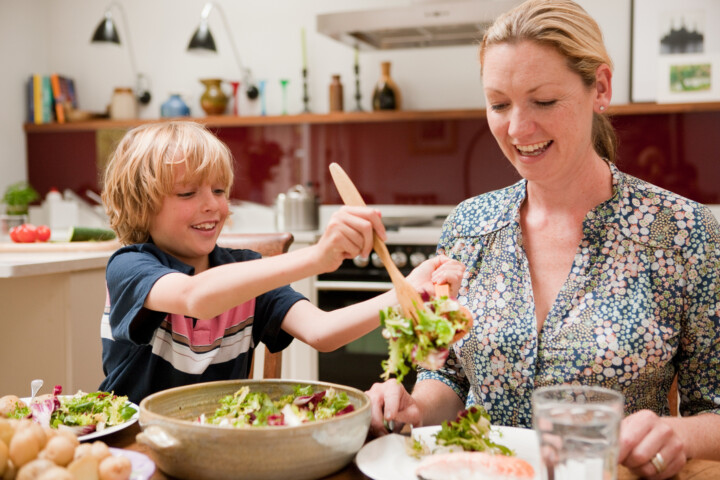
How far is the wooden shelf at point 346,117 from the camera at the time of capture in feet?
12.5

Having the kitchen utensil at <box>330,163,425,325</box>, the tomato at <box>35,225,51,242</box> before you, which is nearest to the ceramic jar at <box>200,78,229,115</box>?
the tomato at <box>35,225,51,242</box>

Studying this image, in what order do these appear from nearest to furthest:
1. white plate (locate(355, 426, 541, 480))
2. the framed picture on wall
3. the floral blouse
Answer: white plate (locate(355, 426, 541, 480)), the floral blouse, the framed picture on wall

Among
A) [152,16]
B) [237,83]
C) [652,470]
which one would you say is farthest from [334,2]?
[652,470]

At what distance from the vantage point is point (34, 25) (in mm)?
4988

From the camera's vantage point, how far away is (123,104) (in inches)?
188

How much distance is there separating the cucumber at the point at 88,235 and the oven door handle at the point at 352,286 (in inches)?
42.9

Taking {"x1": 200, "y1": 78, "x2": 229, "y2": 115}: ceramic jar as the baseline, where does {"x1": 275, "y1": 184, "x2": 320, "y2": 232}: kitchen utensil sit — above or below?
below

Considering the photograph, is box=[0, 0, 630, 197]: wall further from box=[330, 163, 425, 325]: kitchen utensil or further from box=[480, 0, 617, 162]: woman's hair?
box=[330, 163, 425, 325]: kitchen utensil

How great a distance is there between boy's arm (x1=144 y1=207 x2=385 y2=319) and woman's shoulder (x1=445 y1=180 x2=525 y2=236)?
513mm

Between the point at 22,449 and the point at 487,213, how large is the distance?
994 millimetres

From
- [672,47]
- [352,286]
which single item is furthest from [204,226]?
[672,47]

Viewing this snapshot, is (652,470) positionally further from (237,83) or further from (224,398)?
(237,83)

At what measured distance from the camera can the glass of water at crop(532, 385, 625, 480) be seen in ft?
2.32

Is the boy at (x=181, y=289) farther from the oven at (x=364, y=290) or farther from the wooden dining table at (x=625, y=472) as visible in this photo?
the oven at (x=364, y=290)
